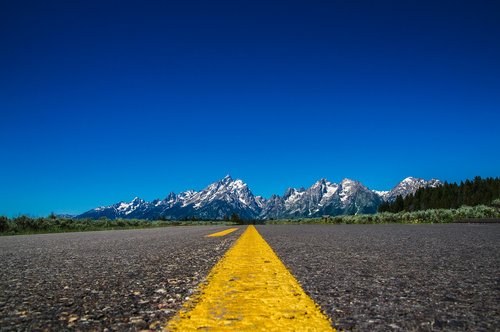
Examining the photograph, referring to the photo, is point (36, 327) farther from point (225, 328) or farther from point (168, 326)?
point (225, 328)

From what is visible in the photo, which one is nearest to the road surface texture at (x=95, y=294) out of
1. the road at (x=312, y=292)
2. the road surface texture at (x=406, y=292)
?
the road at (x=312, y=292)

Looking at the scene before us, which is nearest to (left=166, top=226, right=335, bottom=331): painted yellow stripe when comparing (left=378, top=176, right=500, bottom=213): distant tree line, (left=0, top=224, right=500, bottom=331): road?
(left=0, top=224, right=500, bottom=331): road

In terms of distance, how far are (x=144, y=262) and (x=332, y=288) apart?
239cm

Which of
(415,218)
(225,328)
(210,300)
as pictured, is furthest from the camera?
(415,218)

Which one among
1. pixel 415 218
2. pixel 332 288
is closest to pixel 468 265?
pixel 332 288

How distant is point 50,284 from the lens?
2.65 metres

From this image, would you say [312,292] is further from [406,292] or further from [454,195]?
[454,195]

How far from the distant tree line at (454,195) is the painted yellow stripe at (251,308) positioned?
91.9m

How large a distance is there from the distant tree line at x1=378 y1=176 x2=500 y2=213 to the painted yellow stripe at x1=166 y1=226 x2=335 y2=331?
9189 centimetres

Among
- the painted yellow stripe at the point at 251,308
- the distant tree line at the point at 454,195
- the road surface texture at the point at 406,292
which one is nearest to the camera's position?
the painted yellow stripe at the point at 251,308

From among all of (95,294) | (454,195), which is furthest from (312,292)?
(454,195)

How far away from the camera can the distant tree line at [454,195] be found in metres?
86.7

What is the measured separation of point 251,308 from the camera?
1.74 metres

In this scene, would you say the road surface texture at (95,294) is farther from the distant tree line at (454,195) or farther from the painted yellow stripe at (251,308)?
the distant tree line at (454,195)
